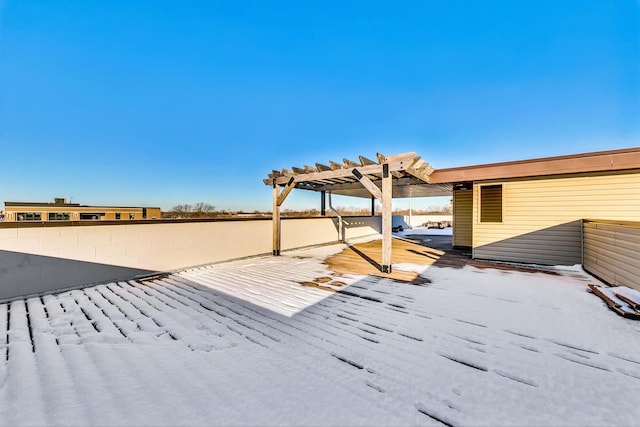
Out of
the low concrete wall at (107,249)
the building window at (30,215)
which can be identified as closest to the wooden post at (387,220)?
the low concrete wall at (107,249)

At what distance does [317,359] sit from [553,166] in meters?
7.22

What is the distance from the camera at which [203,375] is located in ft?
5.87

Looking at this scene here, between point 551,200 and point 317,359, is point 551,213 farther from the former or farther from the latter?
point 317,359

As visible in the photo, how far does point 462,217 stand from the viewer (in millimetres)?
8922

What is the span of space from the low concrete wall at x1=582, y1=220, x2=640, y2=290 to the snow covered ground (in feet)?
2.81

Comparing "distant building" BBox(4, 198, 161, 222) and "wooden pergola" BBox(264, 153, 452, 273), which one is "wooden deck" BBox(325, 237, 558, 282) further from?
"distant building" BBox(4, 198, 161, 222)

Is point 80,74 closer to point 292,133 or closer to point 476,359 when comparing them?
point 292,133

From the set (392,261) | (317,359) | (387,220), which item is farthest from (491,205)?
(317,359)

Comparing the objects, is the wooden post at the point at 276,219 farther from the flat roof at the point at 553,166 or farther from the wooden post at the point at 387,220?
the flat roof at the point at 553,166

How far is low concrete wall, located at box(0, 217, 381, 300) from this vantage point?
11.8 feet

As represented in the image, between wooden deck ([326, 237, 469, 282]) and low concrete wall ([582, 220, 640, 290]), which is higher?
low concrete wall ([582, 220, 640, 290])

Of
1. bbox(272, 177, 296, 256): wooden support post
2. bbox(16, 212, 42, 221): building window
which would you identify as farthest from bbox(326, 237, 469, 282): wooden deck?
bbox(16, 212, 42, 221): building window

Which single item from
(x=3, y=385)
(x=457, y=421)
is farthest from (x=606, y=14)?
(x=3, y=385)

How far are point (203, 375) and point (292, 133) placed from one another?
1358cm
